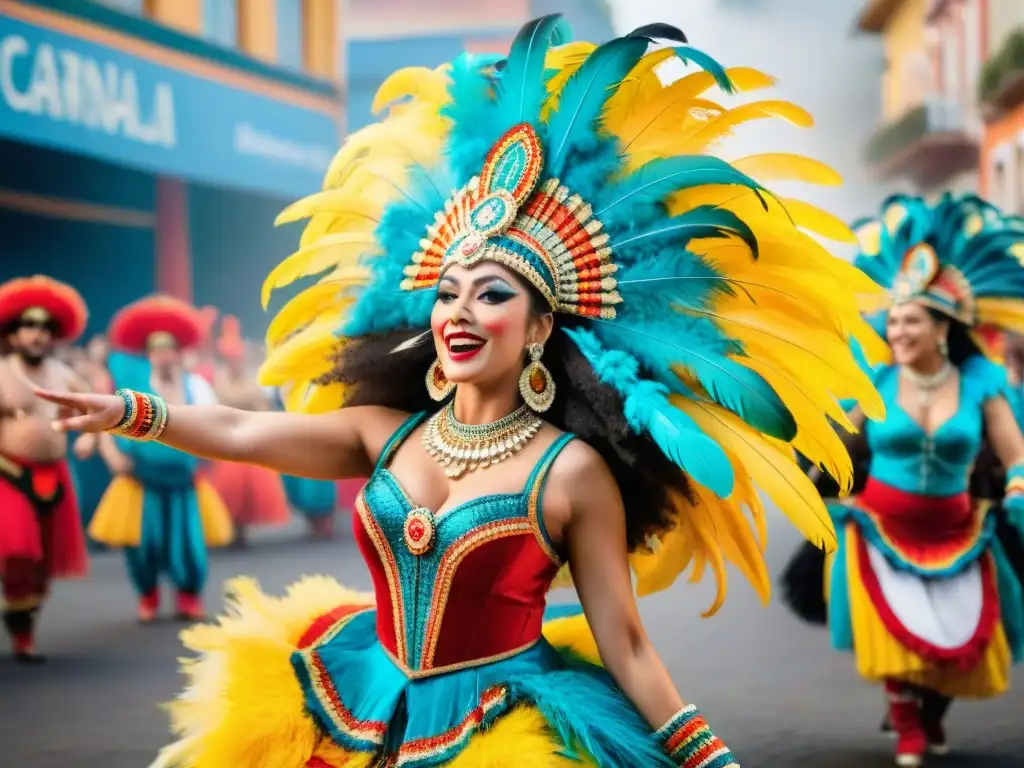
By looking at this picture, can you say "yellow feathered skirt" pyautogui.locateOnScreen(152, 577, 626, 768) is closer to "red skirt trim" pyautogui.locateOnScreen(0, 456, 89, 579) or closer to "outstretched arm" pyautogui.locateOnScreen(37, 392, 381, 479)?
"outstretched arm" pyautogui.locateOnScreen(37, 392, 381, 479)

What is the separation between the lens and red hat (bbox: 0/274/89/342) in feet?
20.5

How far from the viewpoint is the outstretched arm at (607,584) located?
2.41 metres

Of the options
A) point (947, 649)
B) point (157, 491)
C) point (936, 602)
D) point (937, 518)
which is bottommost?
point (947, 649)

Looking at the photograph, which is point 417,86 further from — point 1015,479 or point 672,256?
point 1015,479

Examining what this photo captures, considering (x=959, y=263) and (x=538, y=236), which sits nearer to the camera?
(x=538, y=236)

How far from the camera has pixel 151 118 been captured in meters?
10.4

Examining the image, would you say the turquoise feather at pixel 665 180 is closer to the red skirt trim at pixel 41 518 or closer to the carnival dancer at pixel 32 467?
the carnival dancer at pixel 32 467

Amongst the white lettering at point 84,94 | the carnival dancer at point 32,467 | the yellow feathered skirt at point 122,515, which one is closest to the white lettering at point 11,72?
the white lettering at point 84,94

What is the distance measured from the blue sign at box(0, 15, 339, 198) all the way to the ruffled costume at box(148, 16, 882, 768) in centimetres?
690

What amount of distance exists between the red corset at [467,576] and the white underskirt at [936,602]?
2.59m

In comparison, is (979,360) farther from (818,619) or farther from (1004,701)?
(1004,701)

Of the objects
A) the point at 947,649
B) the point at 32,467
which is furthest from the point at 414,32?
the point at 947,649

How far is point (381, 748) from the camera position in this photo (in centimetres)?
241

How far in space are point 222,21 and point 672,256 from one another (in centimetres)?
1054
